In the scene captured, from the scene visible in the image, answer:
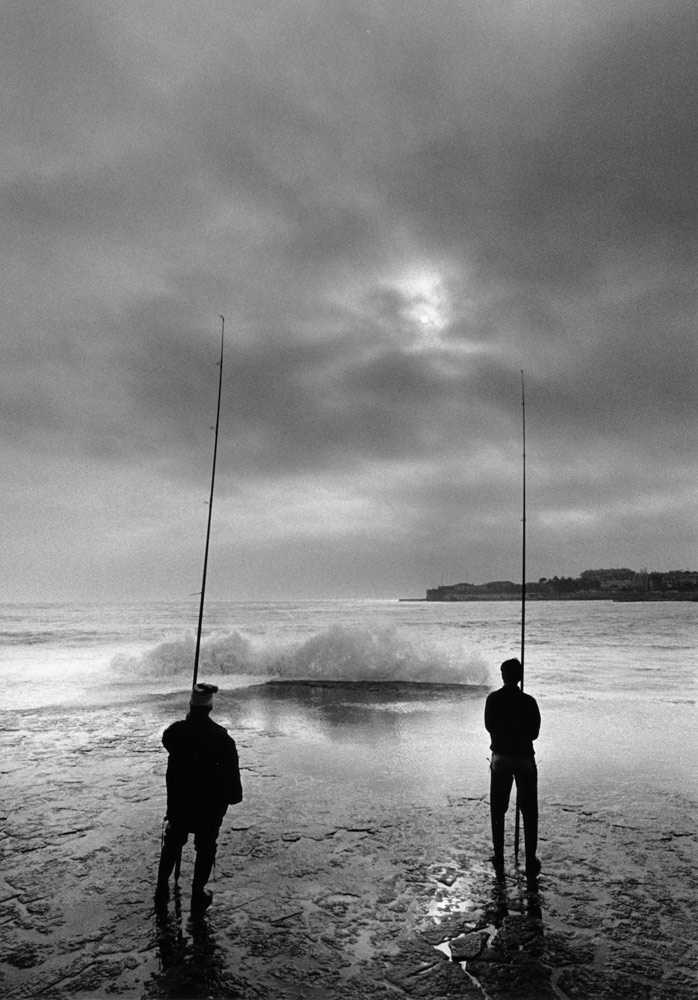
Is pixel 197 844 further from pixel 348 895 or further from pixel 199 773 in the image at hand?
pixel 348 895

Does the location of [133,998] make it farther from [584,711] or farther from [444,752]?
[584,711]

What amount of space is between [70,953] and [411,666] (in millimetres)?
18150

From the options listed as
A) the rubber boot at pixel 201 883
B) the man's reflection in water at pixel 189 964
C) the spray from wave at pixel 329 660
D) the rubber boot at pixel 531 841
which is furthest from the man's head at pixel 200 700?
the spray from wave at pixel 329 660

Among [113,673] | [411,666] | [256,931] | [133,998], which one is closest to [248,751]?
[256,931]

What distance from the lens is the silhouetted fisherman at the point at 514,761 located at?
573cm

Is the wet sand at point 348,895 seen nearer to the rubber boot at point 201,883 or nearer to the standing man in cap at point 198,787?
the rubber boot at point 201,883

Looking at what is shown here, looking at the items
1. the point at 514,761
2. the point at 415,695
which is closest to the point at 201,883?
the point at 514,761

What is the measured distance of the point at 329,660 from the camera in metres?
23.2

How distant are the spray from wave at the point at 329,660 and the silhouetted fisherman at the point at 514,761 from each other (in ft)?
50.5

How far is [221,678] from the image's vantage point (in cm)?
2225

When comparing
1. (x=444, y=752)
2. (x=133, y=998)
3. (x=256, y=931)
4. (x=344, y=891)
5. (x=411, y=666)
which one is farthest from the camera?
(x=411, y=666)

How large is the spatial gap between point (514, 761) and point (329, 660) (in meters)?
18.0

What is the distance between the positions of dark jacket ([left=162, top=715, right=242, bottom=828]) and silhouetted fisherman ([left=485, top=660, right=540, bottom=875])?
241 cm

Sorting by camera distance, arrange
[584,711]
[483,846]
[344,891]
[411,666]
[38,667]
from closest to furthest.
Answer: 1. [344,891]
2. [483,846]
3. [584,711]
4. [411,666]
5. [38,667]
